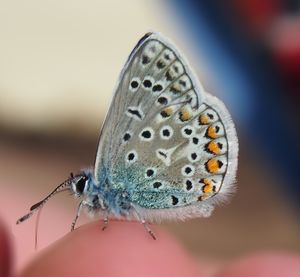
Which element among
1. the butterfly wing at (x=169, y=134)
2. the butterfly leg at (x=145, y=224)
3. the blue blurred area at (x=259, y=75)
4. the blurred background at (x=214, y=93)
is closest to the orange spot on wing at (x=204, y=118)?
the butterfly wing at (x=169, y=134)

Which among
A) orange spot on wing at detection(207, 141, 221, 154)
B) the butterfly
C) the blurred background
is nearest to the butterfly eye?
the butterfly

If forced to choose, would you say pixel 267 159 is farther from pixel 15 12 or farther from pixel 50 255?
pixel 50 255

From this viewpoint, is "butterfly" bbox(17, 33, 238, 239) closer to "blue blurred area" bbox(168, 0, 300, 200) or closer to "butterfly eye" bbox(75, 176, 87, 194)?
"butterfly eye" bbox(75, 176, 87, 194)

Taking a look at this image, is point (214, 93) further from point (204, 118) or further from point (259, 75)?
point (204, 118)

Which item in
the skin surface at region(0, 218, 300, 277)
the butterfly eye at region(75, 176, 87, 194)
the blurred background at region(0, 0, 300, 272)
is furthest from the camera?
the blurred background at region(0, 0, 300, 272)

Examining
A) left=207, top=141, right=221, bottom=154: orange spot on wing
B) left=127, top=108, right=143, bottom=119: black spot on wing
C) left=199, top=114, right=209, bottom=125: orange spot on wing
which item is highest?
left=127, top=108, right=143, bottom=119: black spot on wing

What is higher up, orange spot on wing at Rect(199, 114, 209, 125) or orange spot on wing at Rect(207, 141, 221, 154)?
orange spot on wing at Rect(199, 114, 209, 125)

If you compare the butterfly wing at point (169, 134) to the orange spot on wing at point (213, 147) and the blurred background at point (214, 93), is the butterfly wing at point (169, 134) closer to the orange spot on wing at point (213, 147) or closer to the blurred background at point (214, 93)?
the orange spot on wing at point (213, 147)
